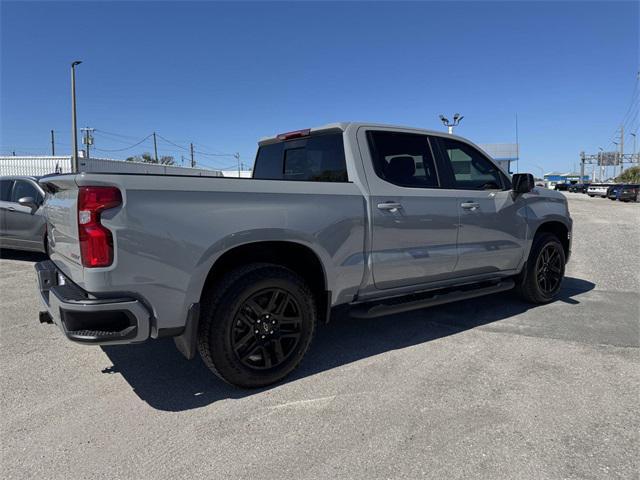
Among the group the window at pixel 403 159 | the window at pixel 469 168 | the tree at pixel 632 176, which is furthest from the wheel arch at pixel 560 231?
the tree at pixel 632 176

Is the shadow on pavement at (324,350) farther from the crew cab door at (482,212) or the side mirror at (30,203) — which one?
the side mirror at (30,203)

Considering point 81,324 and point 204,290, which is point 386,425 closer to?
point 204,290

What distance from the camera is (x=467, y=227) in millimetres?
4355

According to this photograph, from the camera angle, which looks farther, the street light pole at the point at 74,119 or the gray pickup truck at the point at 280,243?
the street light pole at the point at 74,119

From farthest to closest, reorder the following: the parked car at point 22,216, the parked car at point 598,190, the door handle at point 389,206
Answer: the parked car at point 598,190, the parked car at point 22,216, the door handle at point 389,206

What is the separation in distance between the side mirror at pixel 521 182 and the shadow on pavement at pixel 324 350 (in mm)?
1388

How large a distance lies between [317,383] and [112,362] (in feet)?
5.59

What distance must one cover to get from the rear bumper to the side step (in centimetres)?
168

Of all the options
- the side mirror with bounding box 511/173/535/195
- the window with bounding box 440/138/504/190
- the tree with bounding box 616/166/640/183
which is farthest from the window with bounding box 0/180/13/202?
the tree with bounding box 616/166/640/183

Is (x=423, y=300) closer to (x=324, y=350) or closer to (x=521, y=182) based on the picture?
(x=324, y=350)

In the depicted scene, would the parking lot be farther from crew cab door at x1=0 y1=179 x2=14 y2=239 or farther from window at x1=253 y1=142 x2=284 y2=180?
crew cab door at x1=0 y1=179 x2=14 y2=239

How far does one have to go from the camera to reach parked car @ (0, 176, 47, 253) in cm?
778

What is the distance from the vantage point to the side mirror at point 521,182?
187 inches

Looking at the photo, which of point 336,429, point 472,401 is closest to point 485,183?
point 472,401
